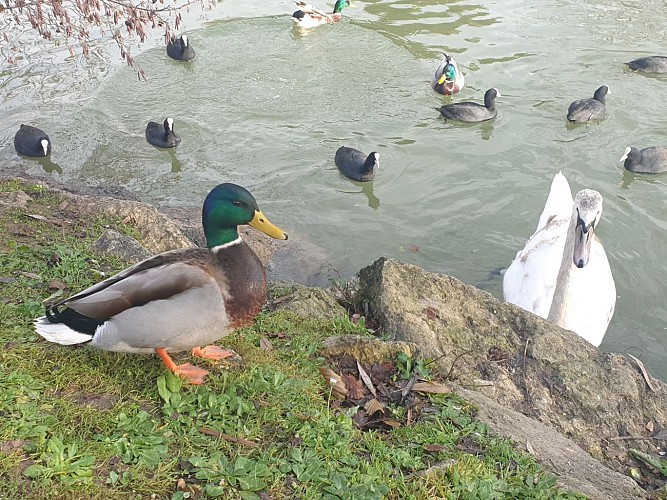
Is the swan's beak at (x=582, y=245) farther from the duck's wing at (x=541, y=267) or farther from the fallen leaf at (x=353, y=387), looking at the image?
the fallen leaf at (x=353, y=387)

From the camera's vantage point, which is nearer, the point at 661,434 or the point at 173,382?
the point at 173,382

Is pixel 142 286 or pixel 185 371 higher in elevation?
pixel 142 286

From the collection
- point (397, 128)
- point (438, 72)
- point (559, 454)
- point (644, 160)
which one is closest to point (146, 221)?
point (559, 454)

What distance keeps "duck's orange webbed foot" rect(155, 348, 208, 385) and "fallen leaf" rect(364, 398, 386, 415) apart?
99 cm

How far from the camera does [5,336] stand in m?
3.84

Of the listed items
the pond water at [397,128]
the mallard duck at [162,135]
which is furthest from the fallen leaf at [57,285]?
the mallard duck at [162,135]

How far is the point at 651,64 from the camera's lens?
1270cm

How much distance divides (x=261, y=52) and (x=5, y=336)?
11.8m

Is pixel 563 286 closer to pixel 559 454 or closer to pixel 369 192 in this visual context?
pixel 559 454

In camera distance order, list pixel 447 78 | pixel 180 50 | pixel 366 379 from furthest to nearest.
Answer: pixel 180 50 → pixel 447 78 → pixel 366 379

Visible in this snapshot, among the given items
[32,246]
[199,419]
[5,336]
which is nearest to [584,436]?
[199,419]

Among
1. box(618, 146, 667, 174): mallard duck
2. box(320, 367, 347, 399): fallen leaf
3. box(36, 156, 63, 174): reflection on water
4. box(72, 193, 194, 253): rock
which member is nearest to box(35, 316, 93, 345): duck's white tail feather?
box(320, 367, 347, 399): fallen leaf

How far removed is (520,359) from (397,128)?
7425 millimetres

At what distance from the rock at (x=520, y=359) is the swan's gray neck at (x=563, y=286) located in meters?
1.17
